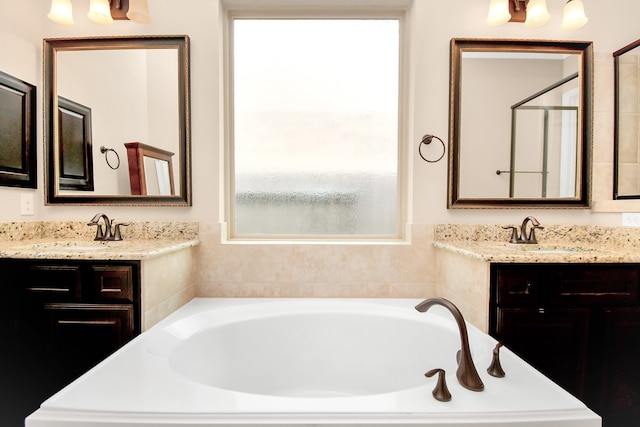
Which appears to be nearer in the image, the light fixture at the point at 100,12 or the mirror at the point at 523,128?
the light fixture at the point at 100,12

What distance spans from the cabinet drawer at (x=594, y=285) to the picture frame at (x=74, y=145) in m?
2.52

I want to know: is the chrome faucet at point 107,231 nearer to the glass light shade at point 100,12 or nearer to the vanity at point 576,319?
the glass light shade at point 100,12

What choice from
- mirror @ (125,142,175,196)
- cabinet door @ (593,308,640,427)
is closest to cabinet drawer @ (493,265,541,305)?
cabinet door @ (593,308,640,427)

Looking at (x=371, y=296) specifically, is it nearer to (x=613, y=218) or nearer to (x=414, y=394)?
(x=414, y=394)

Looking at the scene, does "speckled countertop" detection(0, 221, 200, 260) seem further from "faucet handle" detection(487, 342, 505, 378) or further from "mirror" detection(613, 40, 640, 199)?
"mirror" detection(613, 40, 640, 199)

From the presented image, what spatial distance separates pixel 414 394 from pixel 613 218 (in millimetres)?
1770

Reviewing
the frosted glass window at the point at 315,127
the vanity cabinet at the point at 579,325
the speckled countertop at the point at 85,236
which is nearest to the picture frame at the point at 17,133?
the speckled countertop at the point at 85,236

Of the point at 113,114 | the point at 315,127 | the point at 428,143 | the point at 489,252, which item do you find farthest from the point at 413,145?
the point at 113,114

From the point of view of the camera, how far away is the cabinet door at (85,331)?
1.38 meters

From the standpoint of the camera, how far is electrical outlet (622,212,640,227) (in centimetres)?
171

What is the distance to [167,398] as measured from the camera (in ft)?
2.81

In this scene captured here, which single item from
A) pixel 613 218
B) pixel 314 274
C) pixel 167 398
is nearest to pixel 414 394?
pixel 167 398

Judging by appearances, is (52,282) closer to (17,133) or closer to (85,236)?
(85,236)

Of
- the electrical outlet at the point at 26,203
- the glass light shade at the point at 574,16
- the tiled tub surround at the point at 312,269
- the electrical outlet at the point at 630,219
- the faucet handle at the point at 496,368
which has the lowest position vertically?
the faucet handle at the point at 496,368
